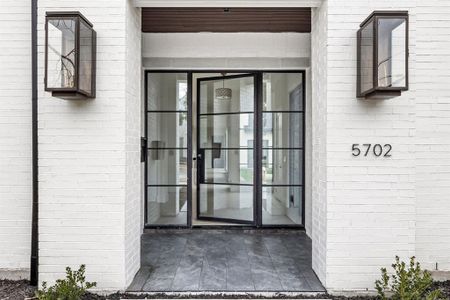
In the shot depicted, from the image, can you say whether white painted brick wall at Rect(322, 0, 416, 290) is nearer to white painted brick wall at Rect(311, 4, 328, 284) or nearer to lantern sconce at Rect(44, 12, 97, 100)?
white painted brick wall at Rect(311, 4, 328, 284)

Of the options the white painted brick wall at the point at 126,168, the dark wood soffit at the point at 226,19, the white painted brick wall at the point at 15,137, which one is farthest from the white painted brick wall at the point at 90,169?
the dark wood soffit at the point at 226,19

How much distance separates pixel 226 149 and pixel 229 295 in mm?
2423

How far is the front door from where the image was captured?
4680 mm

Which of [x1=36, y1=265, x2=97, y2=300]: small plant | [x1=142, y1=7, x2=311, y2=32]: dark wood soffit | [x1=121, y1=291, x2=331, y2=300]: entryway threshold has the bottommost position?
[x1=121, y1=291, x2=331, y2=300]: entryway threshold

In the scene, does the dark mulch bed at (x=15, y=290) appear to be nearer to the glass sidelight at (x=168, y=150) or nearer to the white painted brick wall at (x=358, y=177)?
the glass sidelight at (x=168, y=150)

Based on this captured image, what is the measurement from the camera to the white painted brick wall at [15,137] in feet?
9.96

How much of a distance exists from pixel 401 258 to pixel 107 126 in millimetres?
2803

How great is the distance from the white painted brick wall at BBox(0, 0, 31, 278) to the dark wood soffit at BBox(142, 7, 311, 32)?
1359 millimetres

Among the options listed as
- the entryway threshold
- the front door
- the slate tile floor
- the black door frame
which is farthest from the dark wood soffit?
the entryway threshold

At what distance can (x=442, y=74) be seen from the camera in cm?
305

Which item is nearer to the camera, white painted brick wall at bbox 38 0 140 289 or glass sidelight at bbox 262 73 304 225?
white painted brick wall at bbox 38 0 140 289

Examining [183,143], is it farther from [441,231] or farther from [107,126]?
[441,231]

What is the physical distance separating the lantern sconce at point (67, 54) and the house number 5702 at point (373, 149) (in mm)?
2326

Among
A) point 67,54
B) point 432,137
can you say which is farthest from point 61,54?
point 432,137
